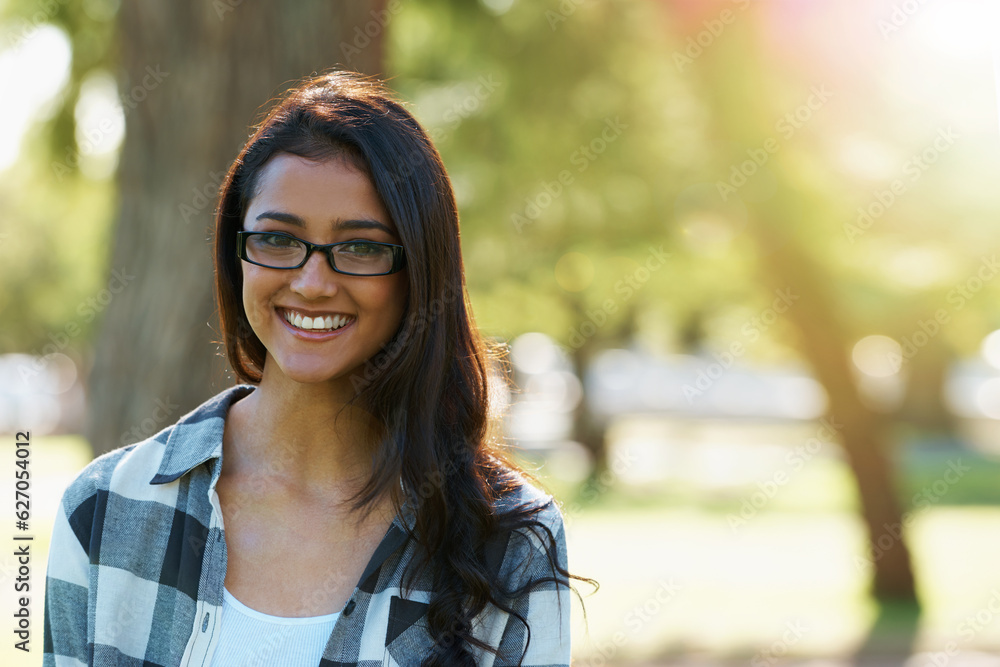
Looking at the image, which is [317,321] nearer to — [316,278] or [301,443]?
[316,278]

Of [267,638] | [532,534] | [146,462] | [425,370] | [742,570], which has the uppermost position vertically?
[425,370]

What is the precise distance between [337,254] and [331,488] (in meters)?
0.59

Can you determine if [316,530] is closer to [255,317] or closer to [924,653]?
[255,317]

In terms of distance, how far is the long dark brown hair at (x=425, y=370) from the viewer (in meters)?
2.16

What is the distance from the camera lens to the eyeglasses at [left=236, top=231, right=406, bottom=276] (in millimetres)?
2146

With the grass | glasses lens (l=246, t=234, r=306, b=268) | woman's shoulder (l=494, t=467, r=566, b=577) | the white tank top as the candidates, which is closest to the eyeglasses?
glasses lens (l=246, t=234, r=306, b=268)

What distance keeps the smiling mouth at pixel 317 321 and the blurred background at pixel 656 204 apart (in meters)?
0.55

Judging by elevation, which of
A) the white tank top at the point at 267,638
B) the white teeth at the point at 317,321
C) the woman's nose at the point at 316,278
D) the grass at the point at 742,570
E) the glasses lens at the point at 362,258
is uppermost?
the glasses lens at the point at 362,258

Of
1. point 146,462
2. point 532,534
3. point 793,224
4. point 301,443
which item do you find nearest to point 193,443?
point 146,462

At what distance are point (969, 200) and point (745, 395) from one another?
2819 centimetres

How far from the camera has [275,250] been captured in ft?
7.15

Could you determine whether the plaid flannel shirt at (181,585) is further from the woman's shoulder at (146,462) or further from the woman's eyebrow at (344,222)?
the woman's eyebrow at (344,222)

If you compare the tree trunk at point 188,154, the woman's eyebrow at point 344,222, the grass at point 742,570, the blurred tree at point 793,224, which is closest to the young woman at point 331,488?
the woman's eyebrow at point 344,222

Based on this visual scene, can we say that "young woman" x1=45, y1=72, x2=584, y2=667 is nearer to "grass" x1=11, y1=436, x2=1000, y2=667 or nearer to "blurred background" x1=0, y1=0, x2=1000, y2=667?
"blurred background" x1=0, y1=0, x2=1000, y2=667
